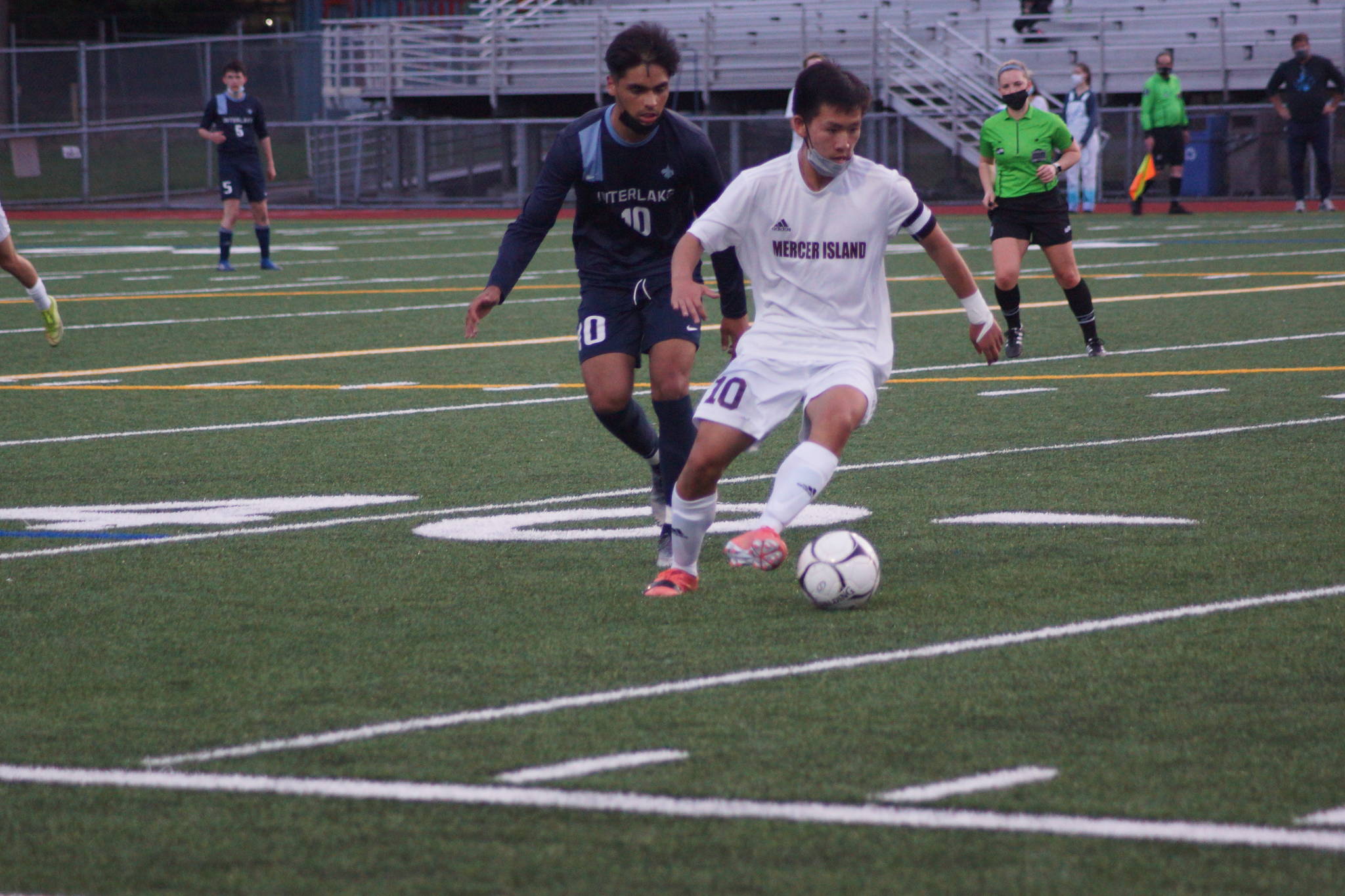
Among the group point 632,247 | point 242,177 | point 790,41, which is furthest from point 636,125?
point 790,41

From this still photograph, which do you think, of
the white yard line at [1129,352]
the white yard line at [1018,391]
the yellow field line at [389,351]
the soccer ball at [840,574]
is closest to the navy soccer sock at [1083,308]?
the white yard line at [1129,352]

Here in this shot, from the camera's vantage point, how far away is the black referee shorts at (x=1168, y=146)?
1218 inches

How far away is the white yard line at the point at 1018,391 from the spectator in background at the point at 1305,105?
18897mm

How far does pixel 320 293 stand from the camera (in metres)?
20.4

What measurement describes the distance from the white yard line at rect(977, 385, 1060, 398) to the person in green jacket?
1858cm

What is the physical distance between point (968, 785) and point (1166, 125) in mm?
27626

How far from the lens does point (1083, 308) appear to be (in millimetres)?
14016

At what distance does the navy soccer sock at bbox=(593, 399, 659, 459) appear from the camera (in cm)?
757

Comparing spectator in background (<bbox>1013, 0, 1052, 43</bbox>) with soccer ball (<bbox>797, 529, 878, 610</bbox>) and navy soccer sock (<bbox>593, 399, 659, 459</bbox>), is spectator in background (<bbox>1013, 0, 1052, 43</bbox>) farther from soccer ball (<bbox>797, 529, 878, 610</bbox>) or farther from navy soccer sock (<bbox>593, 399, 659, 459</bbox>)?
soccer ball (<bbox>797, 529, 878, 610</bbox>)

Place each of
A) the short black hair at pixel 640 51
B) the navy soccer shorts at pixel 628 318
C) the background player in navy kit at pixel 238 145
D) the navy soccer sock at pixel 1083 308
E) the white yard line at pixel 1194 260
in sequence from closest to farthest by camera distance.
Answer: the short black hair at pixel 640 51 < the navy soccer shorts at pixel 628 318 < the navy soccer sock at pixel 1083 308 < the white yard line at pixel 1194 260 < the background player in navy kit at pixel 238 145

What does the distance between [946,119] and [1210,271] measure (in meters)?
15.3

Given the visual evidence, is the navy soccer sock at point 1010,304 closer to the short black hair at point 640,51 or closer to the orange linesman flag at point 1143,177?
the short black hair at point 640,51

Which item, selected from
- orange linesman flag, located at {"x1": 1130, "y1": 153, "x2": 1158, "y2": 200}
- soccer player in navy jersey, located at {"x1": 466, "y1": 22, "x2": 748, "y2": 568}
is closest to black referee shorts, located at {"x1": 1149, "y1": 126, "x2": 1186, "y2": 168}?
orange linesman flag, located at {"x1": 1130, "y1": 153, "x2": 1158, "y2": 200}

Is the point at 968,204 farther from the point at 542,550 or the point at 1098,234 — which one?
the point at 542,550
